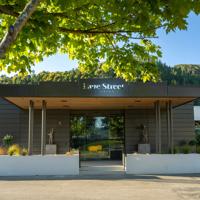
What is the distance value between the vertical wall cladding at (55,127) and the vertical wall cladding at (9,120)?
0.37 meters

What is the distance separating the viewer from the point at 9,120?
2358cm

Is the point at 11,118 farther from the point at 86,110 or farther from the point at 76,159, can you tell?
the point at 76,159

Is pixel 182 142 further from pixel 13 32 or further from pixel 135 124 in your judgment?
pixel 13 32

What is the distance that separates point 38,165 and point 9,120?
803cm

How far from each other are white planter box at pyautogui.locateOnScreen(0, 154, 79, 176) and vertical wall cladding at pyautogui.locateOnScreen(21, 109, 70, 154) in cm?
686

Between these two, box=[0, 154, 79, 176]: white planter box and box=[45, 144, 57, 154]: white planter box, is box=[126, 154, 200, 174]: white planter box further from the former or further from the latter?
box=[45, 144, 57, 154]: white planter box

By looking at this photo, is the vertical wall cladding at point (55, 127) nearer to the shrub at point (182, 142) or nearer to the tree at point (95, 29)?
the shrub at point (182, 142)

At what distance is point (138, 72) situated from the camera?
7883 millimetres

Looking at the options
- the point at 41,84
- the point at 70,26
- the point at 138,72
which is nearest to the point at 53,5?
Result: the point at 70,26

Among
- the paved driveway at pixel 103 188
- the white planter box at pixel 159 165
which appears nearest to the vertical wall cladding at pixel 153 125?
the white planter box at pixel 159 165

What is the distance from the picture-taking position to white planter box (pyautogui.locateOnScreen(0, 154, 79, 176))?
16.1 metres

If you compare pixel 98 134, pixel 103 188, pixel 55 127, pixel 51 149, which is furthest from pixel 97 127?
pixel 103 188

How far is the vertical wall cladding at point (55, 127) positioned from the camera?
2319 centimetres

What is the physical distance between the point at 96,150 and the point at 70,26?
1686 cm
